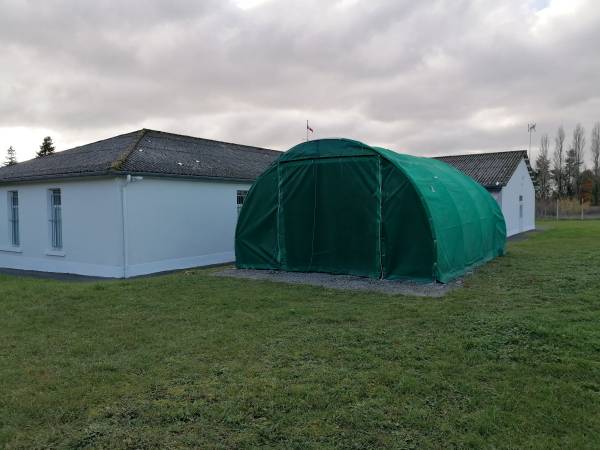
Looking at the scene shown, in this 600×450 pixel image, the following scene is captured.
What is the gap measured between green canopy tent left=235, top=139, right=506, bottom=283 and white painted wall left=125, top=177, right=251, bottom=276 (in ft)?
7.32

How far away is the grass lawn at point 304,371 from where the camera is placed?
3.70 metres

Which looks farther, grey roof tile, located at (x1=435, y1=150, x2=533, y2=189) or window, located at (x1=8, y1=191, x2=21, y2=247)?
grey roof tile, located at (x1=435, y1=150, x2=533, y2=189)

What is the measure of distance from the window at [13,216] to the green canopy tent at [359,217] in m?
7.78

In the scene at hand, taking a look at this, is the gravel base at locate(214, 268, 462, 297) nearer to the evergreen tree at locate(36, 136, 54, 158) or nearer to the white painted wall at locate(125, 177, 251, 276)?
the white painted wall at locate(125, 177, 251, 276)

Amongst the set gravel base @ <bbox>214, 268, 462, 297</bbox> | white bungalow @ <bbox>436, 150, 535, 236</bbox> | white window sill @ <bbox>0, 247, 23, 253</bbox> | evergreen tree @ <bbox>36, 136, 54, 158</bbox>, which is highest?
evergreen tree @ <bbox>36, 136, 54, 158</bbox>

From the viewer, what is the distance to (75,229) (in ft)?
43.7

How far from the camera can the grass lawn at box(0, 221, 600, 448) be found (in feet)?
12.1

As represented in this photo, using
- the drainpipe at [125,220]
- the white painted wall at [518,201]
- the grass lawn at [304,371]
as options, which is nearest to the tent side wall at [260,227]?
the drainpipe at [125,220]

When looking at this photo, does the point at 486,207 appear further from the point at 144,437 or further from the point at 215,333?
the point at 144,437

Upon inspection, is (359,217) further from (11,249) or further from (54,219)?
(11,249)

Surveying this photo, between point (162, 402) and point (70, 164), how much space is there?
11.9 m

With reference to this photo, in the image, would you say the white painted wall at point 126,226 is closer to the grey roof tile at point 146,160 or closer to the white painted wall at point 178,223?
the white painted wall at point 178,223

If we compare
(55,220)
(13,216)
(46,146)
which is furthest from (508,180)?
(46,146)

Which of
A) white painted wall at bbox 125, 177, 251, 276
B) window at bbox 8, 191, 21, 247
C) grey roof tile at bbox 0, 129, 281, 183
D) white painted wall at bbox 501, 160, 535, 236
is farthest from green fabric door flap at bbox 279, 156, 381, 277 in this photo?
white painted wall at bbox 501, 160, 535, 236
